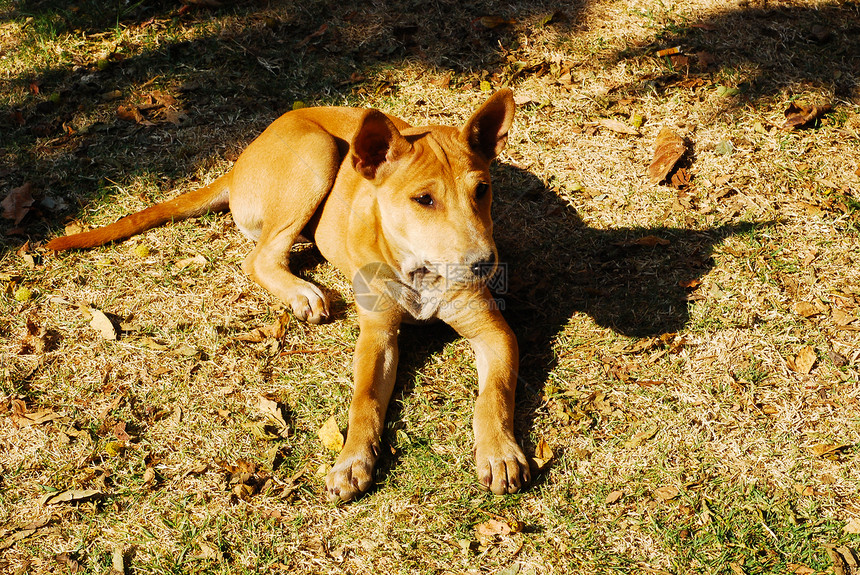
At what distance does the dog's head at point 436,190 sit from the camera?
12.8ft

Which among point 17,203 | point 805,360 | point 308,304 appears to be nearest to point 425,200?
point 308,304

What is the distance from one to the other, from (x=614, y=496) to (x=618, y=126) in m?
3.61

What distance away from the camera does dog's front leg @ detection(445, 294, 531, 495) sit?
3.83 meters

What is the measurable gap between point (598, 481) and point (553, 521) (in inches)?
14.8

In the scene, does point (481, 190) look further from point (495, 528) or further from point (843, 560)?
point (843, 560)

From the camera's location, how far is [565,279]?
17.0 feet

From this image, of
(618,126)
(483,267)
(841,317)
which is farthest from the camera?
(618,126)

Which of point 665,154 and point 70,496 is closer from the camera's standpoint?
point 70,496

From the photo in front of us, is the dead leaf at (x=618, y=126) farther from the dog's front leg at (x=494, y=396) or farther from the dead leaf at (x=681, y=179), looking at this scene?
the dog's front leg at (x=494, y=396)

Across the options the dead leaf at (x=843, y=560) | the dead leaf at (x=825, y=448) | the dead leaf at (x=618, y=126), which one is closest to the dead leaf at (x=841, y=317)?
the dead leaf at (x=825, y=448)

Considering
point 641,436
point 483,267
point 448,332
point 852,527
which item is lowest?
point 448,332

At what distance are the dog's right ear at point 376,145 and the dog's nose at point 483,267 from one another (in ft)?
2.75

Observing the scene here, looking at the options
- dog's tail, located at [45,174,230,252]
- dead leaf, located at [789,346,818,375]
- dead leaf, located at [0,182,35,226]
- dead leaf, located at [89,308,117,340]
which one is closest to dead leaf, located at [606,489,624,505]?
dead leaf, located at [789,346,818,375]

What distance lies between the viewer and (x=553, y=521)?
3.74 meters
